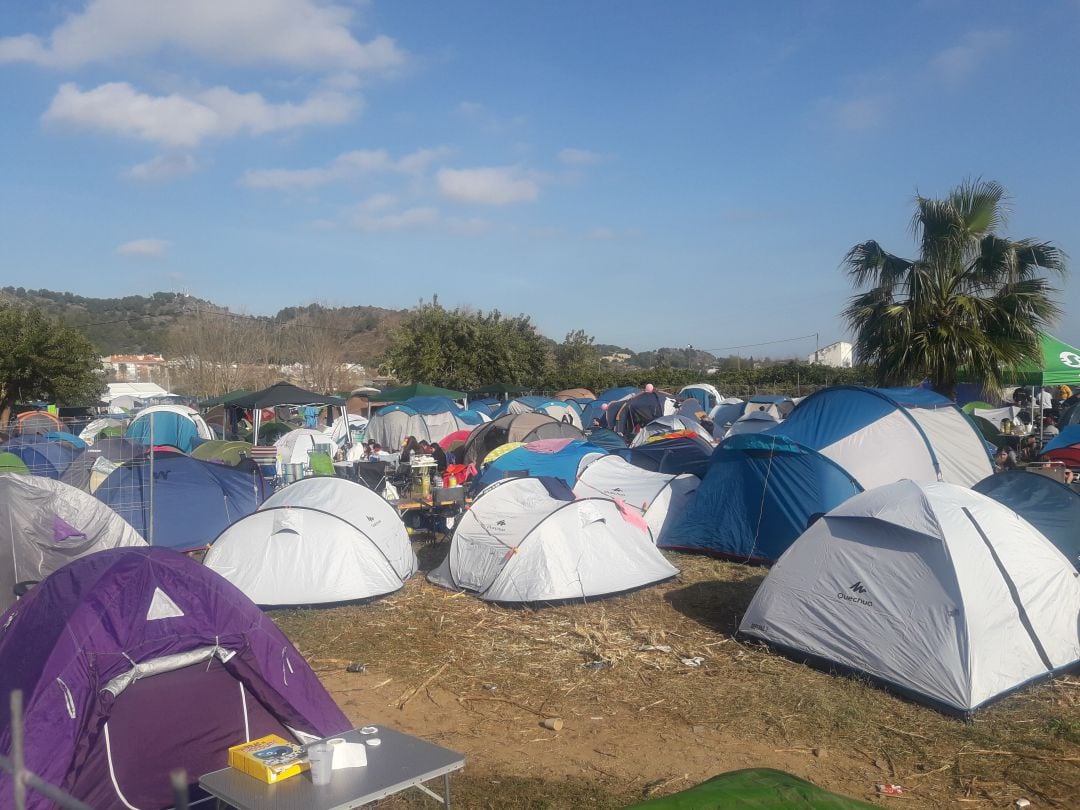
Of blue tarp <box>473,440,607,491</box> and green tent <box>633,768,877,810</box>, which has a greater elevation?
blue tarp <box>473,440,607,491</box>

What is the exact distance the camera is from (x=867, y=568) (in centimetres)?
705

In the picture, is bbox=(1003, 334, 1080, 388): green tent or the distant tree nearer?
bbox=(1003, 334, 1080, 388): green tent

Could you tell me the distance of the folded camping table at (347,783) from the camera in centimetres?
395

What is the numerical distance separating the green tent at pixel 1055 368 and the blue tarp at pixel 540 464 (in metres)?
8.68

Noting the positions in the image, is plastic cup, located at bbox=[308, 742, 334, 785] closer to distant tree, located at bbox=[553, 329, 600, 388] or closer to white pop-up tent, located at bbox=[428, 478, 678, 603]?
white pop-up tent, located at bbox=[428, 478, 678, 603]

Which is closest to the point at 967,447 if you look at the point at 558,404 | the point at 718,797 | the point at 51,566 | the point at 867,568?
the point at 867,568

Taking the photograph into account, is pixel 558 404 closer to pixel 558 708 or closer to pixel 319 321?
pixel 558 708

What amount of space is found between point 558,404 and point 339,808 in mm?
23758

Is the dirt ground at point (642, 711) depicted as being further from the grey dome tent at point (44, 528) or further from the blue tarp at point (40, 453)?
the blue tarp at point (40, 453)

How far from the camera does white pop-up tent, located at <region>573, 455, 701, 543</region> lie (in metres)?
11.9

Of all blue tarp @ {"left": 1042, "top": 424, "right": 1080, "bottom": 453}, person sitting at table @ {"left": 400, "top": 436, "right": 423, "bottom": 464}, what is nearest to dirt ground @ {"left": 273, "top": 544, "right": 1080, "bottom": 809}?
person sitting at table @ {"left": 400, "top": 436, "right": 423, "bottom": 464}

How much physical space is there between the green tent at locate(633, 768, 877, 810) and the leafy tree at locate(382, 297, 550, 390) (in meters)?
33.9

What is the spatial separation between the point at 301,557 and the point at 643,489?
16.3 ft

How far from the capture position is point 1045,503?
8727 mm
